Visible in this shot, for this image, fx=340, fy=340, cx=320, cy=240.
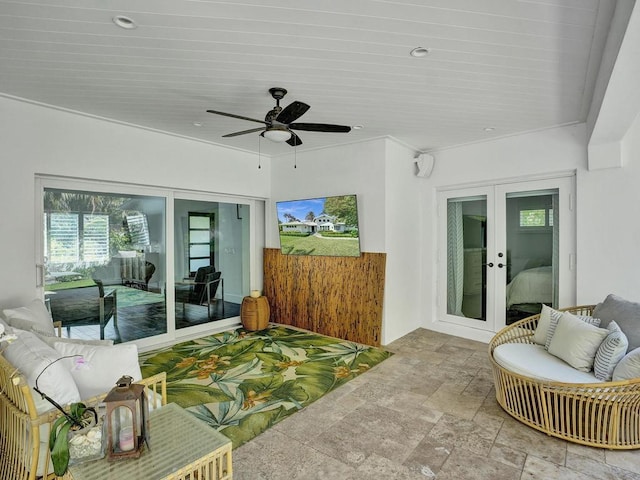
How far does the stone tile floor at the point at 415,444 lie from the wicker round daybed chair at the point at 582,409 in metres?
0.07

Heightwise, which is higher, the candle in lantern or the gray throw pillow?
the gray throw pillow

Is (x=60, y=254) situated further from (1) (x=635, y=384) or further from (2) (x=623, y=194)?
(2) (x=623, y=194)

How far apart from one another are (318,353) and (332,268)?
49.9 inches

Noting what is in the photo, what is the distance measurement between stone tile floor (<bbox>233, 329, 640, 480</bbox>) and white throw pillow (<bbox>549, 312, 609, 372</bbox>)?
599 mm

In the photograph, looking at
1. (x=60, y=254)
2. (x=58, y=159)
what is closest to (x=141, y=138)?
(x=58, y=159)

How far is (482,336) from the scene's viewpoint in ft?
15.7

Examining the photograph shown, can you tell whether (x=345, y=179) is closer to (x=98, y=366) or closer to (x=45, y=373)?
(x=98, y=366)

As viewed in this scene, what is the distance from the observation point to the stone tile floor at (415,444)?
2137 mm

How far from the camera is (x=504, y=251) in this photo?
4.62 meters

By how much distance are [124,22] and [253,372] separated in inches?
127

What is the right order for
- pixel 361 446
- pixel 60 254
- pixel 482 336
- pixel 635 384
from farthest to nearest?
1. pixel 482 336
2. pixel 60 254
3. pixel 361 446
4. pixel 635 384

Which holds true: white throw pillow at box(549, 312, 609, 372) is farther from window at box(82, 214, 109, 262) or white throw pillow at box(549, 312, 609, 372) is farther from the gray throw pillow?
window at box(82, 214, 109, 262)

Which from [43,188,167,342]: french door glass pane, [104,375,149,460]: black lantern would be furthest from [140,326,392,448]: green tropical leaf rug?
[104,375,149,460]: black lantern

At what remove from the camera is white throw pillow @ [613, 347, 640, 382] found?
2.29 metres
